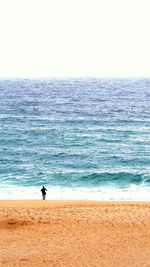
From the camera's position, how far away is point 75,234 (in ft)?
79.2

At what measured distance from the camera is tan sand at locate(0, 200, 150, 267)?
67.8 feet

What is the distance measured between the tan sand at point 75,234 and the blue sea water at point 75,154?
8.08 metres

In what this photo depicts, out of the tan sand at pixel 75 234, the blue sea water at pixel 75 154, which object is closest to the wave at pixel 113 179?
the blue sea water at pixel 75 154

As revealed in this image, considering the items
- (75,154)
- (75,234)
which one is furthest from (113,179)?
(75,234)

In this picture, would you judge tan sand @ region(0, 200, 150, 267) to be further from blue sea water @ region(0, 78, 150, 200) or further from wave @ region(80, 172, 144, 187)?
wave @ region(80, 172, 144, 187)

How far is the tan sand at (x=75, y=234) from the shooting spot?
67.8ft

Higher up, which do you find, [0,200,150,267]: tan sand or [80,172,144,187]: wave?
[80,172,144,187]: wave

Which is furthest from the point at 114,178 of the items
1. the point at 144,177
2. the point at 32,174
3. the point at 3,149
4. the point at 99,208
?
the point at 3,149

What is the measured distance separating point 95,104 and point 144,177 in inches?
2389

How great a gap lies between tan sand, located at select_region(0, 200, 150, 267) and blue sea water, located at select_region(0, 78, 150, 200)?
8.08 metres

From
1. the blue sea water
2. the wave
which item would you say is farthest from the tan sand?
the wave

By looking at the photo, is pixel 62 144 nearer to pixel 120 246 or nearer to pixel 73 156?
pixel 73 156

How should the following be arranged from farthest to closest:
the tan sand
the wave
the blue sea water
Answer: the wave → the blue sea water → the tan sand

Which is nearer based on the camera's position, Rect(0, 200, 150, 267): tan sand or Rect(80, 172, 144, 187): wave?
Rect(0, 200, 150, 267): tan sand
